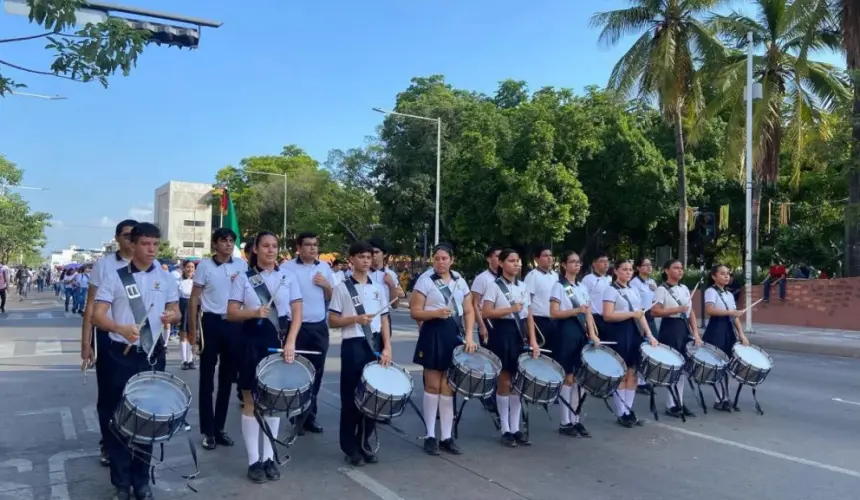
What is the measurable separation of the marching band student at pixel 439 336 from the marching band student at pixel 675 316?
2.84m

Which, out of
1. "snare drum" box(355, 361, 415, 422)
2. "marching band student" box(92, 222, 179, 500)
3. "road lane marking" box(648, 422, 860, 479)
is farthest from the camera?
"road lane marking" box(648, 422, 860, 479)

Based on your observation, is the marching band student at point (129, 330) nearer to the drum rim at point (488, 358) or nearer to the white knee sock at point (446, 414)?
the drum rim at point (488, 358)

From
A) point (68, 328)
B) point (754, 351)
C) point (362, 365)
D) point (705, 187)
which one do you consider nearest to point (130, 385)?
point (362, 365)

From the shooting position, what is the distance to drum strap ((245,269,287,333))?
228 inches

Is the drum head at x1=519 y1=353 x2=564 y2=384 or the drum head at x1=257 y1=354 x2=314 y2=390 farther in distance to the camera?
the drum head at x1=519 y1=353 x2=564 y2=384

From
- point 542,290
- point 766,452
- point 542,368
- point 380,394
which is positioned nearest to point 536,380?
point 542,368

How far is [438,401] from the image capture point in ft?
21.4

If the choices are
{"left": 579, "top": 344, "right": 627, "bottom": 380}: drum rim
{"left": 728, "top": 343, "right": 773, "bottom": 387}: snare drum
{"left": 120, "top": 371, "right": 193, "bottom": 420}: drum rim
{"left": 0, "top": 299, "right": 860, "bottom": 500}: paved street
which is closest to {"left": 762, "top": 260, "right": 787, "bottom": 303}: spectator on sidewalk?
{"left": 0, "top": 299, "right": 860, "bottom": 500}: paved street

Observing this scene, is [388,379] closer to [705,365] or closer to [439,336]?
[439,336]

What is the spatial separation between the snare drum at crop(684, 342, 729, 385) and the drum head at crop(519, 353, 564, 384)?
2.02 m

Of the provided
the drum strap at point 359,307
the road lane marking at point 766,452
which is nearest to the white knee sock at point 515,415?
the drum strap at point 359,307

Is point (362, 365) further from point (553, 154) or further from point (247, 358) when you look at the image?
point (553, 154)

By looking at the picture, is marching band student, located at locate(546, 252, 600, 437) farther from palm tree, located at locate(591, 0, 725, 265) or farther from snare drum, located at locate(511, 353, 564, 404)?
palm tree, located at locate(591, 0, 725, 265)

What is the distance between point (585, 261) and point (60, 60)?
3058 cm
